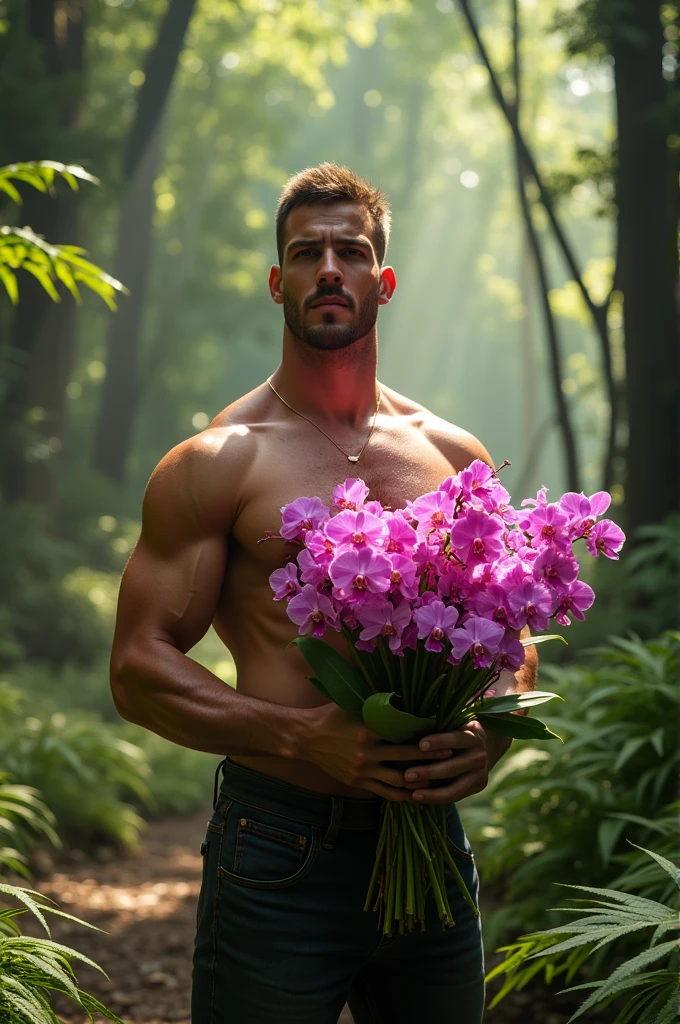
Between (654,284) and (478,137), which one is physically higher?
(478,137)

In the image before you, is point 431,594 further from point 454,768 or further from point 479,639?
point 454,768

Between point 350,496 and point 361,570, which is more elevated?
point 350,496

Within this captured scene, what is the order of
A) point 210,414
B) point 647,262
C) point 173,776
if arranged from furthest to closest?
point 210,414
point 647,262
point 173,776

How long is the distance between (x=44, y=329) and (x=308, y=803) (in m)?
11.9

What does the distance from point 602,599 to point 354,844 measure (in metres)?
7.76

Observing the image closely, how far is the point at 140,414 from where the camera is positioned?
23359 millimetres

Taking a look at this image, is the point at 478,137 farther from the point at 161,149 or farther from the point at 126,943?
the point at 126,943

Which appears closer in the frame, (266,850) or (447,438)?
(266,850)

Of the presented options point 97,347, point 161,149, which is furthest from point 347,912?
point 97,347

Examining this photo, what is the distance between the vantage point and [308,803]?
2318 millimetres

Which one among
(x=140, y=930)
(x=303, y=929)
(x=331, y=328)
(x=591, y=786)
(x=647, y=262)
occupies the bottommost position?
(x=140, y=930)

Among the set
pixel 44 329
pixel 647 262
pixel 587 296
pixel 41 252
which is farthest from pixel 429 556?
pixel 44 329

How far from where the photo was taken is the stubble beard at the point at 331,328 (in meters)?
2.60

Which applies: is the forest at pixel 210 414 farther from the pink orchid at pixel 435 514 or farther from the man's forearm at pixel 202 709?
the pink orchid at pixel 435 514
